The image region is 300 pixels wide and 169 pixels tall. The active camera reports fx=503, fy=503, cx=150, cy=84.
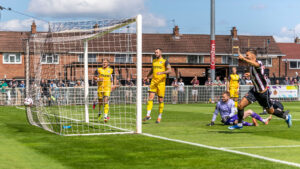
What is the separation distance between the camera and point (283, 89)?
1564 inches

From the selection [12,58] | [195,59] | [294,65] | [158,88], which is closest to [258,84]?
[158,88]

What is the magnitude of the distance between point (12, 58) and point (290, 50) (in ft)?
146

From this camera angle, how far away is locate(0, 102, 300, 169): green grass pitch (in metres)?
7.73

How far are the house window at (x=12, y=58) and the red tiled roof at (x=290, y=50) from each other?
40.9 meters

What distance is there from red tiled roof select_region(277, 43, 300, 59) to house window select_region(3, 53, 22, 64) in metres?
40.9

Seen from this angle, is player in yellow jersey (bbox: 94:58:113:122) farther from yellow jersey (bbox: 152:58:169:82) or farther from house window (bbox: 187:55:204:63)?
house window (bbox: 187:55:204:63)

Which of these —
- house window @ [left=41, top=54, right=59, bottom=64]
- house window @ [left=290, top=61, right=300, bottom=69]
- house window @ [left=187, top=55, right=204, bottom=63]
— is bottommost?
house window @ [left=41, top=54, right=59, bottom=64]

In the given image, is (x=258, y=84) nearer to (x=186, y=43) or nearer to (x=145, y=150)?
(x=145, y=150)

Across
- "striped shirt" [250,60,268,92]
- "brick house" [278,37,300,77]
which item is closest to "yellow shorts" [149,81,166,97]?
"striped shirt" [250,60,268,92]

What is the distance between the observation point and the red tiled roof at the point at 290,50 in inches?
3140

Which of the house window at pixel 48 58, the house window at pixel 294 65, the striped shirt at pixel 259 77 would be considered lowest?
the striped shirt at pixel 259 77

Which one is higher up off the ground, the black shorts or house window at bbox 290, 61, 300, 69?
house window at bbox 290, 61, 300, 69

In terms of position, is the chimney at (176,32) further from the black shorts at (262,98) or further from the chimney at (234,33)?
the black shorts at (262,98)

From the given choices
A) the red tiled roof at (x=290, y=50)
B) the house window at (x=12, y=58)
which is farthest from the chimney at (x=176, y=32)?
the house window at (x=12, y=58)
